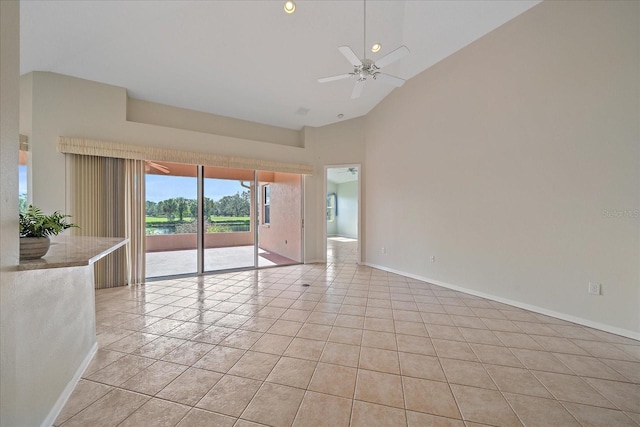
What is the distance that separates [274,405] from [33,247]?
1780mm

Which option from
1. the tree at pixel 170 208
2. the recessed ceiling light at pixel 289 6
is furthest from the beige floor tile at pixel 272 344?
the recessed ceiling light at pixel 289 6

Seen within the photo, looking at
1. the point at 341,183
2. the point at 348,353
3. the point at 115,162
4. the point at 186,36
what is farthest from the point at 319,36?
the point at 341,183

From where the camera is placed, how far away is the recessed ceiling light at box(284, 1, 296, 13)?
3.10 m

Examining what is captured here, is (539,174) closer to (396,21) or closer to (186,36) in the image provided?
(396,21)

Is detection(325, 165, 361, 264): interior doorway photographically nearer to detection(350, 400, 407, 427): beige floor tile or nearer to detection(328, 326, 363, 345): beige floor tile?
detection(328, 326, 363, 345): beige floor tile

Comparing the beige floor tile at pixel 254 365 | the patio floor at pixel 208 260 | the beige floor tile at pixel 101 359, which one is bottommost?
the beige floor tile at pixel 254 365

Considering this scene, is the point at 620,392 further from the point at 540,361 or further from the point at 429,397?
the point at 429,397

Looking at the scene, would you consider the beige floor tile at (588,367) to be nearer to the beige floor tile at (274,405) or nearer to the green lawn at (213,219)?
the beige floor tile at (274,405)

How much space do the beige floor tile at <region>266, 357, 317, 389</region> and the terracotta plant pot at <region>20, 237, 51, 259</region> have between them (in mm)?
1716

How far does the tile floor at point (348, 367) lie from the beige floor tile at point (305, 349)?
0.02 m

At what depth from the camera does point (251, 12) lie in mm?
3189

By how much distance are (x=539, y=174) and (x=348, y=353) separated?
3.24 meters

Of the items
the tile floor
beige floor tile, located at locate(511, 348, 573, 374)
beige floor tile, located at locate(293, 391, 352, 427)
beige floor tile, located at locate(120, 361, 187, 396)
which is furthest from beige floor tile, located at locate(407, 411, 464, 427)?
beige floor tile, located at locate(120, 361, 187, 396)

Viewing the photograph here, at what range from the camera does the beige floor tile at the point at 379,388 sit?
1.75 meters
